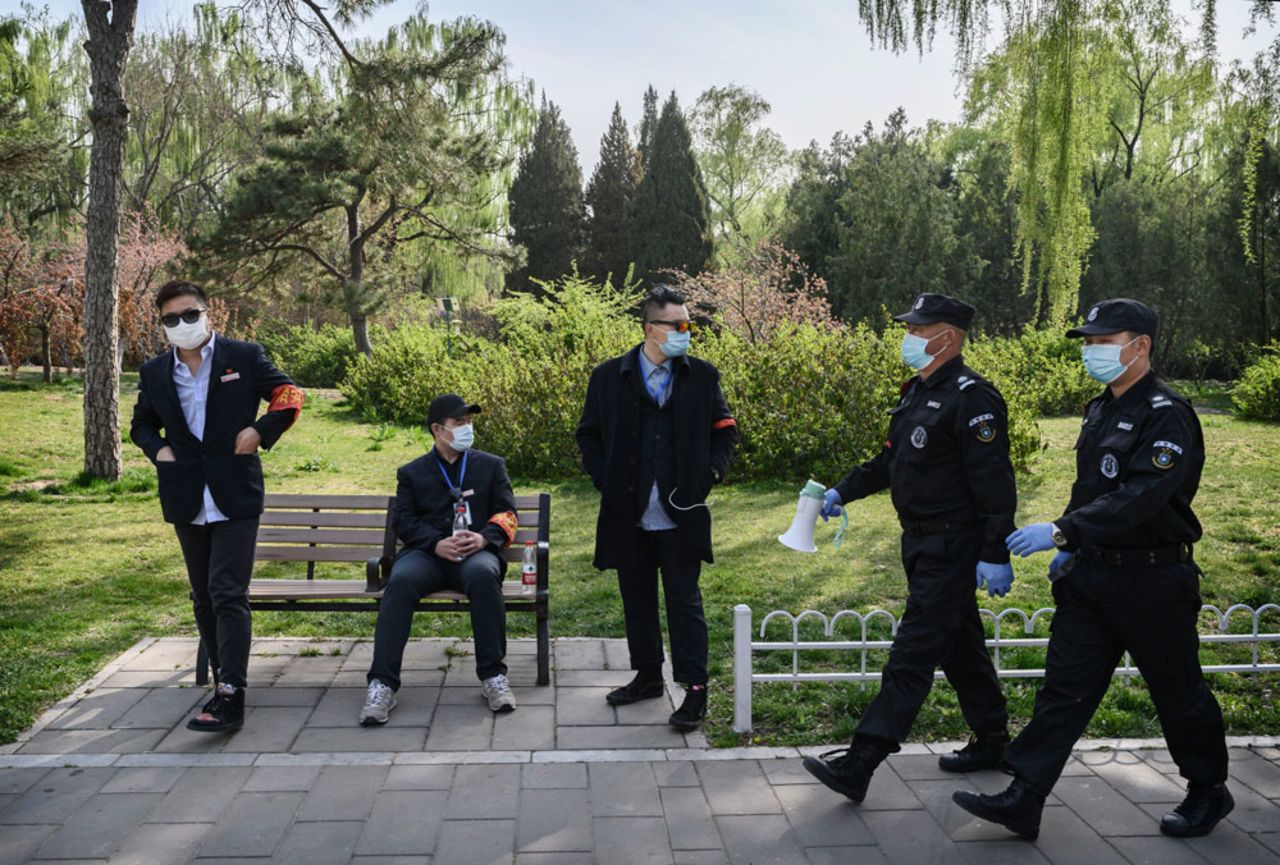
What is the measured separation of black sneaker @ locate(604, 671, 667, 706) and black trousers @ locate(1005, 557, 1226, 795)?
1848 millimetres

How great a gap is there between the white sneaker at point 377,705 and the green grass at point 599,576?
4.59 feet

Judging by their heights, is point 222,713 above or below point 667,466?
below

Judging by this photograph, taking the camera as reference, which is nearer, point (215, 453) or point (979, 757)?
point (979, 757)

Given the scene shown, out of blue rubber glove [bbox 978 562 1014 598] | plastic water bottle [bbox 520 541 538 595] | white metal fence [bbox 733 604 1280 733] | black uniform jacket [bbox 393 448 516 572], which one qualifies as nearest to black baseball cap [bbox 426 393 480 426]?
black uniform jacket [bbox 393 448 516 572]

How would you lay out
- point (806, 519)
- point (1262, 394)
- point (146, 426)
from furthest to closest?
point (1262, 394), point (146, 426), point (806, 519)

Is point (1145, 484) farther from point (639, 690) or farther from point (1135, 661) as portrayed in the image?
point (639, 690)

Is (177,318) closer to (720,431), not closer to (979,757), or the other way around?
(720,431)

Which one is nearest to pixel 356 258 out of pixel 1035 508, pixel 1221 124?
pixel 1035 508

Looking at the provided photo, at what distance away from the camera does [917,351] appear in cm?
409

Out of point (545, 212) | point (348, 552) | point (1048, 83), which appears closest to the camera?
point (348, 552)

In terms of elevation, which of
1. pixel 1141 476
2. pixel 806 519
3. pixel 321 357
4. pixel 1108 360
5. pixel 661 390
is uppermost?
pixel 321 357

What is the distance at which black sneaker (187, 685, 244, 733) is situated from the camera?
4539mm

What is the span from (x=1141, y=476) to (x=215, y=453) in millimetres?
3730

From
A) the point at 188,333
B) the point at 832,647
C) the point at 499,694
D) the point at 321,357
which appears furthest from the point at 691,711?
the point at 321,357
